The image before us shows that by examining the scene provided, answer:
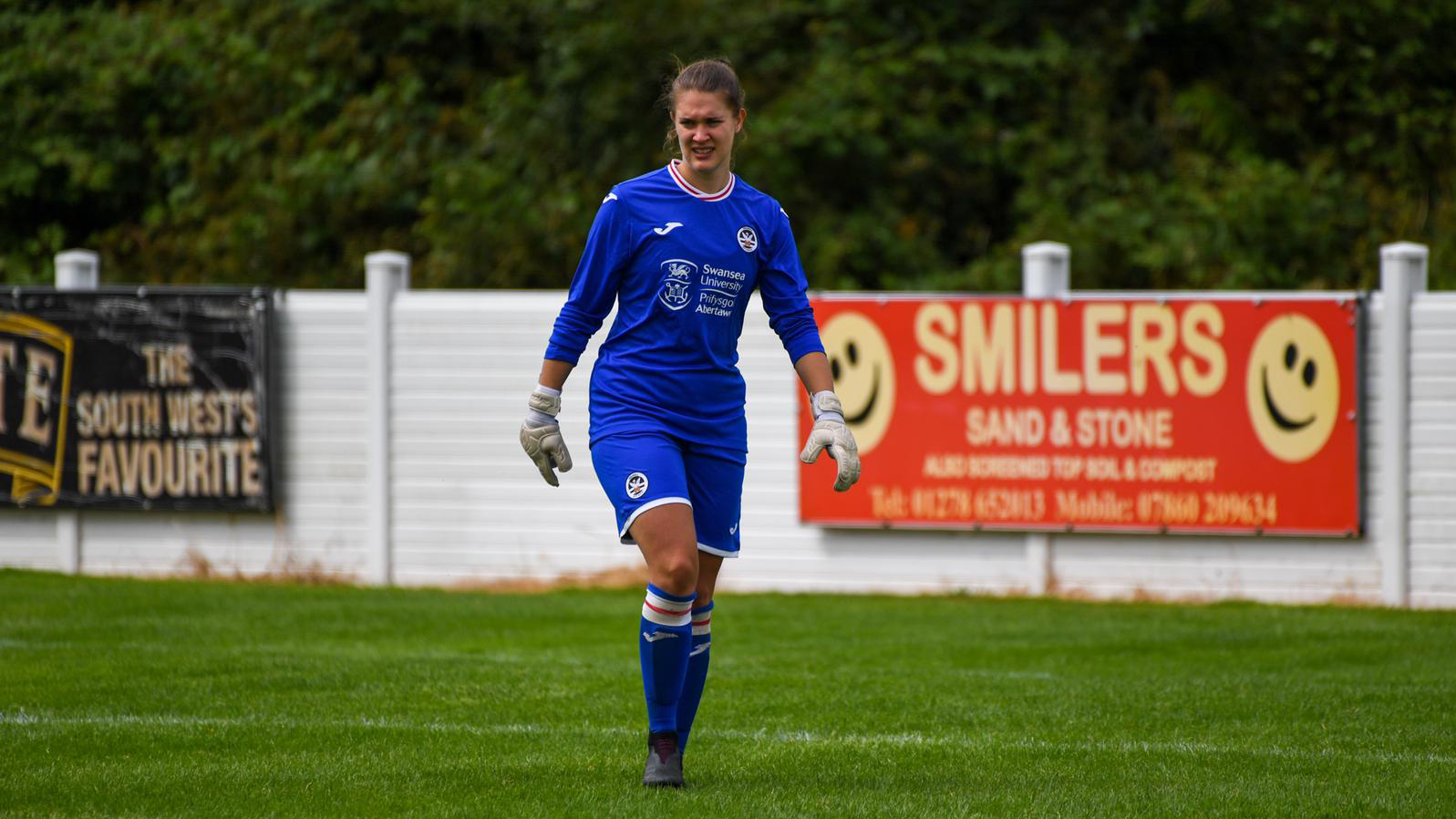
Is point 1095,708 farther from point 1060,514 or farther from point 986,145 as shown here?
point 986,145

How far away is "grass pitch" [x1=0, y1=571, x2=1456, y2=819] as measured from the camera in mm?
5602

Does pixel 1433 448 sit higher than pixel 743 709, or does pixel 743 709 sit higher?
pixel 1433 448

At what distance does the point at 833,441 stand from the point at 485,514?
746 centimetres

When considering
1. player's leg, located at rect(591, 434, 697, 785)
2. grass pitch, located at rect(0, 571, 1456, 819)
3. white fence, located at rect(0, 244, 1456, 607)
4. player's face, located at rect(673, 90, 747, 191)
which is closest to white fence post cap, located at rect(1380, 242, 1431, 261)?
white fence, located at rect(0, 244, 1456, 607)

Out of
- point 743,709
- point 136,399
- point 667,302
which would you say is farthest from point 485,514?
point 667,302

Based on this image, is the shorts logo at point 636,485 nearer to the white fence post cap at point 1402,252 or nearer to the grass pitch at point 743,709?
the grass pitch at point 743,709

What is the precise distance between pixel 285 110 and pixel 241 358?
329 inches

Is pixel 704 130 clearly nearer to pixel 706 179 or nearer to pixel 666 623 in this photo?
pixel 706 179

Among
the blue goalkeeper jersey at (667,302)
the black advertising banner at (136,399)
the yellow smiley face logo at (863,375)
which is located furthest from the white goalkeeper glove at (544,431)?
the black advertising banner at (136,399)

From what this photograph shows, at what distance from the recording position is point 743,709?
746 centimetres

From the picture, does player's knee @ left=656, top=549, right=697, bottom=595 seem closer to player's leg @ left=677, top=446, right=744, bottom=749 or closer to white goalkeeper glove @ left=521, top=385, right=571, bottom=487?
player's leg @ left=677, top=446, right=744, bottom=749

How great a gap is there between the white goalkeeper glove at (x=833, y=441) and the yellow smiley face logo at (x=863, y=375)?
6368 mm

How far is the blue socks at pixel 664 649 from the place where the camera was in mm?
5551

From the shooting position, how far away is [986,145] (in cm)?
1961
